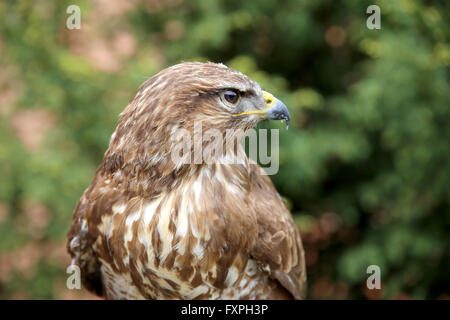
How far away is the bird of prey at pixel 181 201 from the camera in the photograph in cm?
242

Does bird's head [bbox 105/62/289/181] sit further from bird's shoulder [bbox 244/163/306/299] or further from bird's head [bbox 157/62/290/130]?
bird's shoulder [bbox 244/163/306/299]

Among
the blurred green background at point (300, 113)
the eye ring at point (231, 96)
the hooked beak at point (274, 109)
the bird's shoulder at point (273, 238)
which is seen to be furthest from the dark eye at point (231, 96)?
the blurred green background at point (300, 113)

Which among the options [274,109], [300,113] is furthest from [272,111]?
[300,113]

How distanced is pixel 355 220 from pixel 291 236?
2.92m

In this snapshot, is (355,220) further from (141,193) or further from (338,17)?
(141,193)

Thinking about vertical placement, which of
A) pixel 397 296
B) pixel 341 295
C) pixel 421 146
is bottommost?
pixel 341 295

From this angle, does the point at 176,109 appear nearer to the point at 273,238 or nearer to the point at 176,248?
the point at 176,248

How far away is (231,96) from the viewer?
2.53 meters

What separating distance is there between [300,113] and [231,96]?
9.12 ft

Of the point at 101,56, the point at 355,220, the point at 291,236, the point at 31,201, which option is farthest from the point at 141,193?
the point at 101,56

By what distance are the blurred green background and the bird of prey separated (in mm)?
1968

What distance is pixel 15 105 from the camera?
4.98m

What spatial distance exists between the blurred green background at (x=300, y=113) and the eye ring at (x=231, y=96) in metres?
1.92

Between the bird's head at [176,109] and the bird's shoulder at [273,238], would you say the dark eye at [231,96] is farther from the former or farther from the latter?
the bird's shoulder at [273,238]
